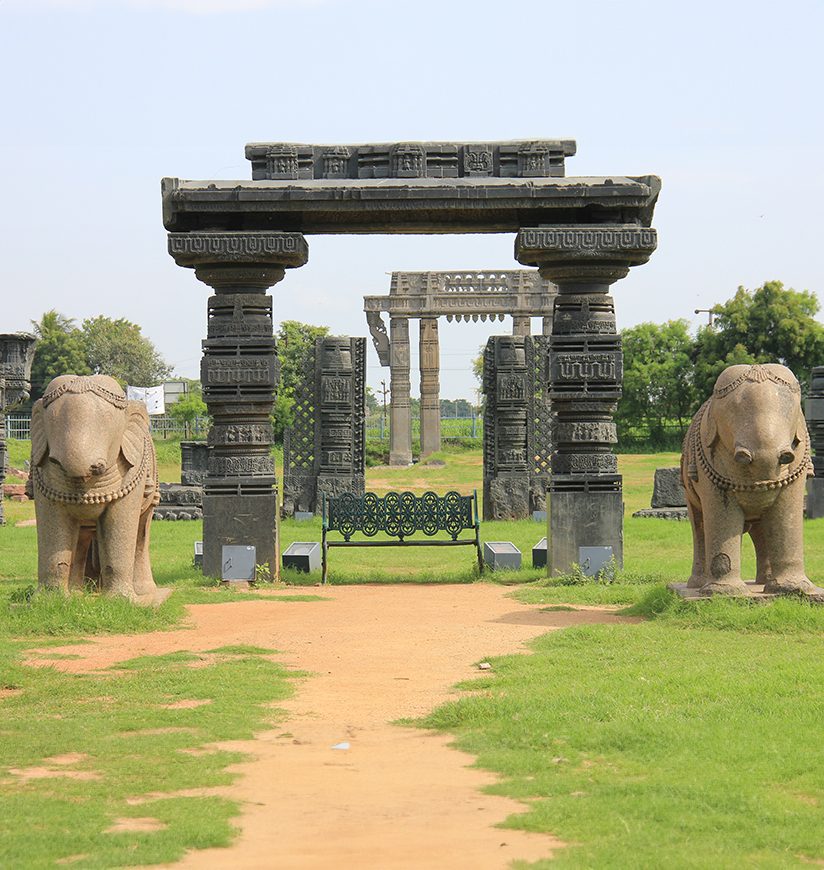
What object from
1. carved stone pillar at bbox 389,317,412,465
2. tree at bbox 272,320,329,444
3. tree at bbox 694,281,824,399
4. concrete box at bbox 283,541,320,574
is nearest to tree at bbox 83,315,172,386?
tree at bbox 272,320,329,444

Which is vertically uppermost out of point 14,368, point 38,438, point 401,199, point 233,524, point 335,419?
point 401,199

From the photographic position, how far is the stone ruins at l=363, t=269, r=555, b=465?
40375mm

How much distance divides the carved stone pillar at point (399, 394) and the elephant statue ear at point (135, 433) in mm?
30564

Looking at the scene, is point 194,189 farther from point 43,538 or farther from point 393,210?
point 43,538

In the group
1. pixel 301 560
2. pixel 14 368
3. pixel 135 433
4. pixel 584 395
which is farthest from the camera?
pixel 14 368

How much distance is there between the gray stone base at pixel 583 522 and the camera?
1208 centimetres

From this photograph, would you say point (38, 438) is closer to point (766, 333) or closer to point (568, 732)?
point (568, 732)

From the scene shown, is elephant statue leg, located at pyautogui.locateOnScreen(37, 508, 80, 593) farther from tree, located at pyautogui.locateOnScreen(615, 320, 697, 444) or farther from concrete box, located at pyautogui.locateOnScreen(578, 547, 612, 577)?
tree, located at pyautogui.locateOnScreen(615, 320, 697, 444)

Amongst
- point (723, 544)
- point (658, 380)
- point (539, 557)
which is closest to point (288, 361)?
point (658, 380)

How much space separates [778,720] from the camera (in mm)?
6008

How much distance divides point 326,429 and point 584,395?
9.95 metres

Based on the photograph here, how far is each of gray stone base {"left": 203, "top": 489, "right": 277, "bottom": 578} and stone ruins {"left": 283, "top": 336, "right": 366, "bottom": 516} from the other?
9.16 metres

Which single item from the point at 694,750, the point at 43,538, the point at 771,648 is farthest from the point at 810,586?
the point at 43,538

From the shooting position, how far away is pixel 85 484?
9414 mm
